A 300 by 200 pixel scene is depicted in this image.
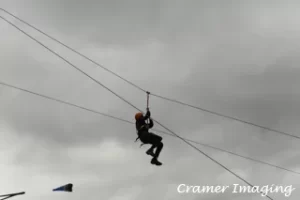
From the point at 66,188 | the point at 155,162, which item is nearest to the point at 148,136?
the point at 155,162

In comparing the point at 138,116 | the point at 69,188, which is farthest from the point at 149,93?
the point at 69,188

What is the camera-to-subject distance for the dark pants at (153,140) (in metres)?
16.8

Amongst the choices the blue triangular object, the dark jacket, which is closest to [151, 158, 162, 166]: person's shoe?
the dark jacket

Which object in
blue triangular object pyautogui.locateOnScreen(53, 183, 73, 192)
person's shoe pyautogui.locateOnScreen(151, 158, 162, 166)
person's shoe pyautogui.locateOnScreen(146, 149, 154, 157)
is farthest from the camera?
person's shoe pyautogui.locateOnScreen(146, 149, 154, 157)

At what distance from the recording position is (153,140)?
1689 centimetres

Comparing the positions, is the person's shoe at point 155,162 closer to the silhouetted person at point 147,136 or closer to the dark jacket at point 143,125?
the silhouetted person at point 147,136

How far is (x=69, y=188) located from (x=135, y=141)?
387 centimetres

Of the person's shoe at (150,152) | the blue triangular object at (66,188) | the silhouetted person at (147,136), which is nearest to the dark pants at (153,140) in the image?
the silhouetted person at (147,136)

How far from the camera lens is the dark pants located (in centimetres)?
1681

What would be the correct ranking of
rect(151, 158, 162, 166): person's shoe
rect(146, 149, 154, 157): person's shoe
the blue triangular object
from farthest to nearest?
rect(146, 149, 154, 157): person's shoe < rect(151, 158, 162, 166): person's shoe < the blue triangular object

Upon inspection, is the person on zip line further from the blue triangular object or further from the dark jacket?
the blue triangular object

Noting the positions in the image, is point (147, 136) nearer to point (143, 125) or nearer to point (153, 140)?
point (153, 140)

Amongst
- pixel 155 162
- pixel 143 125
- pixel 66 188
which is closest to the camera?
pixel 66 188

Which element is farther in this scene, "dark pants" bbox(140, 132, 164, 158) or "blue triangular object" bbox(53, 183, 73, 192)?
"dark pants" bbox(140, 132, 164, 158)
